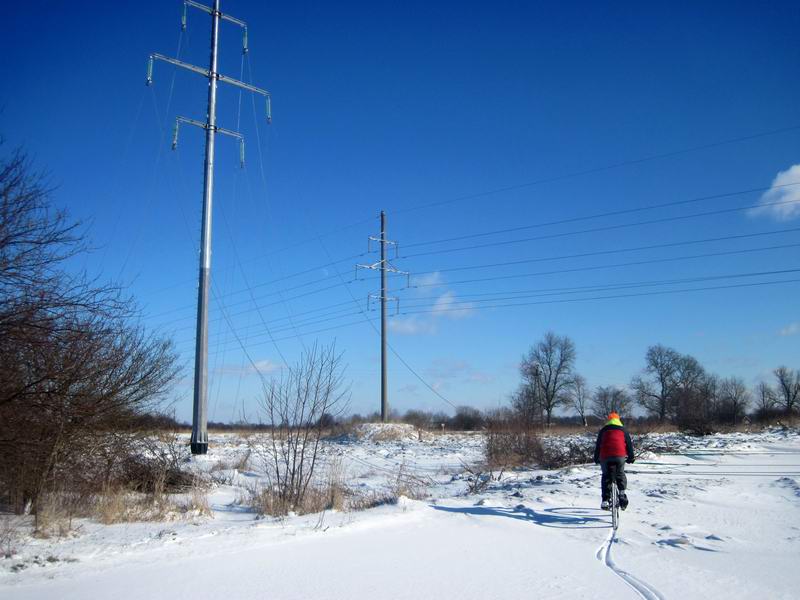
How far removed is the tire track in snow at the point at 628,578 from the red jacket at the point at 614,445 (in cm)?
205

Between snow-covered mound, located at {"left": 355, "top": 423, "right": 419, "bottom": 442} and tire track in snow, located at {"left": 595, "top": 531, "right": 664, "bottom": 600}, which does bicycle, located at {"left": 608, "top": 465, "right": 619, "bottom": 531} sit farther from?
snow-covered mound, located at {"left": 355, "top": 423, "right": 419, "bottom": 442}

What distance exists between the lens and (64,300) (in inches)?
312

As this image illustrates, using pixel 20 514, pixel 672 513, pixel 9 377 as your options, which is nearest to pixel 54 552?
pixel 9 377

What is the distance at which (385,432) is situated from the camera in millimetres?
35094

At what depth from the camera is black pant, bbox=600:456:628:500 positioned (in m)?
8.89

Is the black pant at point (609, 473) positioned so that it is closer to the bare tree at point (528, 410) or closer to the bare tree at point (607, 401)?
the bare tree at point (528, 410)

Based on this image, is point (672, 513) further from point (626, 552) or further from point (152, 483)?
point (152, 483)

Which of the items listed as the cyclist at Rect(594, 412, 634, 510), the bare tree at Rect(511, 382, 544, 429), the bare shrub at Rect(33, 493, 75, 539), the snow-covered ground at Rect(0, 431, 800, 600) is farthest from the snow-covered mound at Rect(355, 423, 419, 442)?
the bare shrub at Rect(33, 493, 75, 539)

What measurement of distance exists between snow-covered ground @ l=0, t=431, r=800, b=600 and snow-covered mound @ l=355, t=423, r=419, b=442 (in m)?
23.3

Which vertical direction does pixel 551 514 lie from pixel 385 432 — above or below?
above

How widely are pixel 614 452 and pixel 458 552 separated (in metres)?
3.76

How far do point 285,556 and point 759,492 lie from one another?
32.6ft

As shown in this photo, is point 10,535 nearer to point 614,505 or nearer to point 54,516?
point 54,516

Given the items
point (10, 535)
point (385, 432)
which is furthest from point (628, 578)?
point (385, 432)
